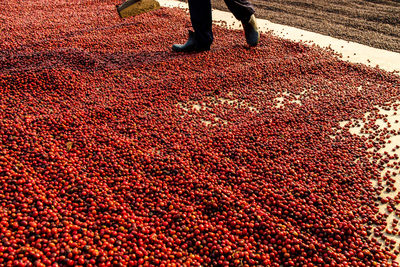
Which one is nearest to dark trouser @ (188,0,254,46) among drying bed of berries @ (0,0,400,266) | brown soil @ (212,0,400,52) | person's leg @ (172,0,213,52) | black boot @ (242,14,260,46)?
person's leg @ (172,0,213,52)

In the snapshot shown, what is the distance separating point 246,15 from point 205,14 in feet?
2.43

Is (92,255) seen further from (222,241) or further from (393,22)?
(393,22)

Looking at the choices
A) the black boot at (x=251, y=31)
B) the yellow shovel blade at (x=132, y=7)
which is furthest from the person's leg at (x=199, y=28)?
the yellow shovel blade at (x=132, y=7)

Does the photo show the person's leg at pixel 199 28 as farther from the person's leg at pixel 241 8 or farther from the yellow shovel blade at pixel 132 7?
the yellow shovel blade at pixel 132 7

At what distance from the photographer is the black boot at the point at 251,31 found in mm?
5500

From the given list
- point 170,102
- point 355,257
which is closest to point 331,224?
point 355,257

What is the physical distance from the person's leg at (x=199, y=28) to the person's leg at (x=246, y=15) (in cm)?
40

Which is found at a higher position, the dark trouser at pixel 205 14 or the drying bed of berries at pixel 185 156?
the dark trouser at pixel 205 14

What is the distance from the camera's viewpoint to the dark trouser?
16.5 feet

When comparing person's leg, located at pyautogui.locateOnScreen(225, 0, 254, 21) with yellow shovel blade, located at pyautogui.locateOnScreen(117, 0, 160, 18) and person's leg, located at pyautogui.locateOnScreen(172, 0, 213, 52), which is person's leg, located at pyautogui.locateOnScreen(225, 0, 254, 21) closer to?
person's leg, located at pyautogui.locateOnScreen(172, 0, 213, 52)

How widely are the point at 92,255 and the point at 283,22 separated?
673cm

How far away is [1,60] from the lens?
15.7 feet

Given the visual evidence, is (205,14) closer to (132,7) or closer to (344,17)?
(132,7)

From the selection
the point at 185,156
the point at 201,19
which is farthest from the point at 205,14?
the point at 185,156
